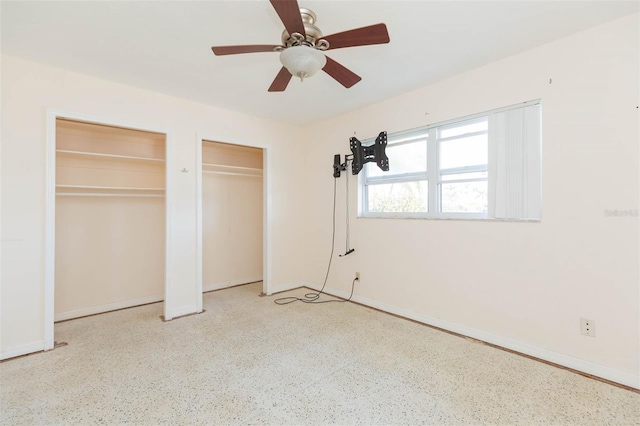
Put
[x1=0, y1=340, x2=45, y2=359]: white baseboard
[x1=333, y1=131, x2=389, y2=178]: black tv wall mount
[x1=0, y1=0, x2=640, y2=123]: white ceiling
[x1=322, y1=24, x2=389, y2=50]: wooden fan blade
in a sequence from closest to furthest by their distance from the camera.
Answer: [x1=322, y1=24, x2=389, y2=50]: wooden fan blade → [x1=0, y1=0, x2=640, y2=123]: white ceiling → [x1=0, y1=340, x2=45, y2=359]: white baseboard → [x1=333, y1=131, x2=389, y2=178]: black tv wall mount

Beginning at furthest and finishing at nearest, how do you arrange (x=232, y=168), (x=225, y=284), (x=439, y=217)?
(x=225, y=284) < (x=232, y=168) < (x=439, y=217)

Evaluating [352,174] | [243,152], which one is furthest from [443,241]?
[243,152]

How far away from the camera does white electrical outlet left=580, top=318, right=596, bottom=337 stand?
2101 mm

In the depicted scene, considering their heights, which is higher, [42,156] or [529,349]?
[42,156]

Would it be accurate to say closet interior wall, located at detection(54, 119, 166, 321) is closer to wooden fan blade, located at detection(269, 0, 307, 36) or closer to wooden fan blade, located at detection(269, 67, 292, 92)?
wooden fan blade, located at detection(269, 67, 292, 92)

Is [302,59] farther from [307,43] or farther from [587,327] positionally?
[587,327]

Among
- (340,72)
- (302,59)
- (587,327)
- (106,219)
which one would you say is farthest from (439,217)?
(106,219)

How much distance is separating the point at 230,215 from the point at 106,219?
162cm

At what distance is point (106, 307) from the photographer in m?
3.49

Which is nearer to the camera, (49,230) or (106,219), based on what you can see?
(49,230)

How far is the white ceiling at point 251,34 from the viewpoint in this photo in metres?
1.87

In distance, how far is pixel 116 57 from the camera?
246 cm

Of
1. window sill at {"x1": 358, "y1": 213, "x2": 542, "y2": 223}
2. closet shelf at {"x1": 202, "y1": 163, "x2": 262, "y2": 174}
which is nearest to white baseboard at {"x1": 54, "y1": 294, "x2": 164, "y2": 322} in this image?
closet shelf at {"x1": 202, "y1": 163, "x2": 262, "y2": 174}

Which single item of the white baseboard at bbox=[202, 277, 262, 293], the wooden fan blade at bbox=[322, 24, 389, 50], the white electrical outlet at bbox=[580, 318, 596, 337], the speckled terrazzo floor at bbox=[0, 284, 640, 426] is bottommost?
the speckled terrazzo floor at bbox=[0, 284, 640, 426]
